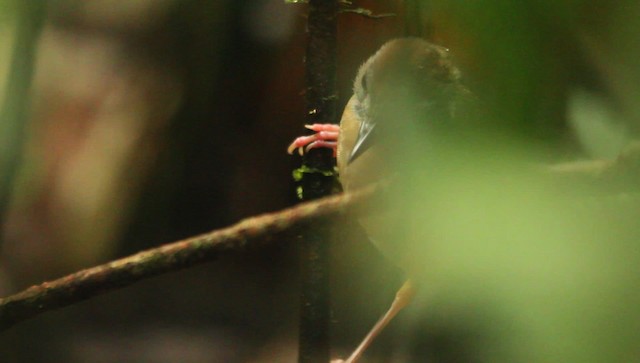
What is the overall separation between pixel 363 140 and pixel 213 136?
1116 millimetres

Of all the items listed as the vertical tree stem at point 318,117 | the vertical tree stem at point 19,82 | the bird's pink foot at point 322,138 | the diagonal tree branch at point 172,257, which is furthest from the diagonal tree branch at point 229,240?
the bird's pink foot at point 322,138

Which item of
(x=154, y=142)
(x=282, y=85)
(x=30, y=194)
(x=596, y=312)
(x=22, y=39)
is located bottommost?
(x=596, y=312)

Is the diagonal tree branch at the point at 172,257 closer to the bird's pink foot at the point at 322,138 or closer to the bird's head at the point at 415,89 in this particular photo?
the bird's head at the point at 415,89

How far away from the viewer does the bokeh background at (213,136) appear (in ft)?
0.94

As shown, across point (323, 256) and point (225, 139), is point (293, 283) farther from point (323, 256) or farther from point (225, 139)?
point (323, 256)

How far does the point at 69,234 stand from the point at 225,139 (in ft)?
1.46

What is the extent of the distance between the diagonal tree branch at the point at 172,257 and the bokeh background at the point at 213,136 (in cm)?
4

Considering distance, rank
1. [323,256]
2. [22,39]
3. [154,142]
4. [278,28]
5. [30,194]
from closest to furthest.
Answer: [22,39], [323,256], [278,28], [30,194], [154,142]

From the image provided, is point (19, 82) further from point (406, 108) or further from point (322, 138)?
point (322, 138)

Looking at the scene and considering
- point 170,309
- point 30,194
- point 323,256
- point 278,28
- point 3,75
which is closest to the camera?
point 3,75

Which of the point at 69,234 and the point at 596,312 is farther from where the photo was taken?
the point at 69,234

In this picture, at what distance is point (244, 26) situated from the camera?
0.80m

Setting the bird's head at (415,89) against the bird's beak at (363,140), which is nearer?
the bird's head at (415,89)

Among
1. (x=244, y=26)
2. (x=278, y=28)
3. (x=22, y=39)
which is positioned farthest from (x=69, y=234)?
(x=22, y=39)
